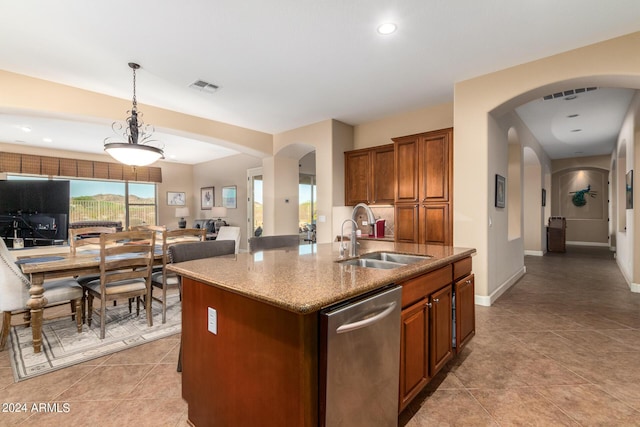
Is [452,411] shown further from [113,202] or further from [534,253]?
[113,202]

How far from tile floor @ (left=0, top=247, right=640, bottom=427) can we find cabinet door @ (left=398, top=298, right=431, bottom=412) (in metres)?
0.20

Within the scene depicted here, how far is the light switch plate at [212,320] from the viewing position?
1479mm

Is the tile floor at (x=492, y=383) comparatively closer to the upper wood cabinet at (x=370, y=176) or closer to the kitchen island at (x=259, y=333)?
the kitchen island at (x=259, y=333)

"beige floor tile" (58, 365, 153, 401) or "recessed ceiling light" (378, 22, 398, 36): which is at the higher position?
"recessed ceiling light" (378, 22, 398, 36)

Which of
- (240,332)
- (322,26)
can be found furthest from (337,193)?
(240,332)

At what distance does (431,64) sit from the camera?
11.1 feet

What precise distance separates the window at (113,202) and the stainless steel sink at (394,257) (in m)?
8.49

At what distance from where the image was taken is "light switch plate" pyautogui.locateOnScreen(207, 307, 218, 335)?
1479 mm

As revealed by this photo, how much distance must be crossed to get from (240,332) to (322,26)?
8.41ft

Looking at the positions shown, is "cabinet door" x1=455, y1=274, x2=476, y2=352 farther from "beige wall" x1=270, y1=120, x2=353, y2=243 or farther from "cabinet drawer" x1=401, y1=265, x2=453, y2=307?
"beige wall" x1=270, y1=120, x2=353, y2=243

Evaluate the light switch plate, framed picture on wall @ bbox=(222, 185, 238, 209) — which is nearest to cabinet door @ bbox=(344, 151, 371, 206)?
the light switch plate

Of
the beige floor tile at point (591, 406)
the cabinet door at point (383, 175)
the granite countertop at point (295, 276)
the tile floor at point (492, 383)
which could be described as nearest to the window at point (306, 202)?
the cabinet door at point (383, 175)

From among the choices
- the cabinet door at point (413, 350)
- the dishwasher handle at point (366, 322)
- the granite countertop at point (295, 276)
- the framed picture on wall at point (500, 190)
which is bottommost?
the cabinet door at point (413, 350)

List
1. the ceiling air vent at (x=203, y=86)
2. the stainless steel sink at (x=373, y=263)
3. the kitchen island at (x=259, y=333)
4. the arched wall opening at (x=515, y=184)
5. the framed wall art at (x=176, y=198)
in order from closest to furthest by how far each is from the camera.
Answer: the kitchen island at (x=259, y=333) → the stainless steel sink at (x=373, y=263) → the ceiling air vent at (x=203, y=86) → the arched wall opening at (x=515, y=184) → the framed wall art at (x=176, y=198)
